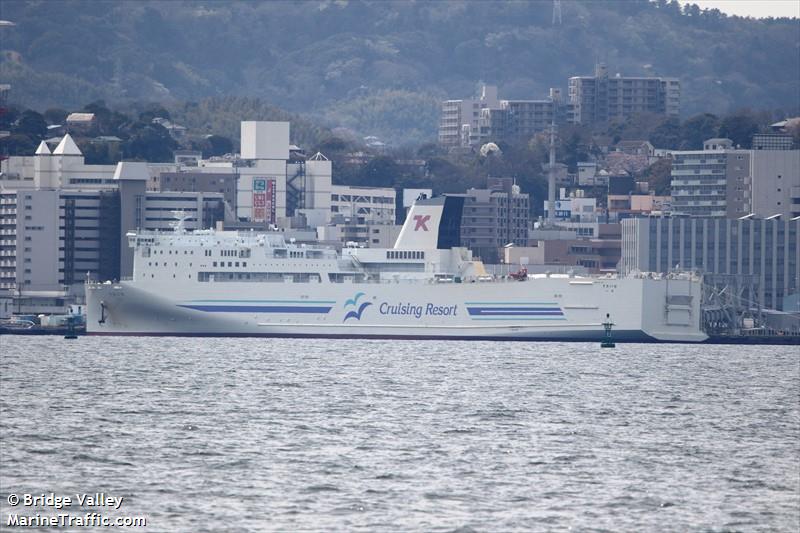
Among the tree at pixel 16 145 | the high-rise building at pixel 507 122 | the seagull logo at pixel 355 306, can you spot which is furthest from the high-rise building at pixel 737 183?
the high-rise building at pixel 507 122

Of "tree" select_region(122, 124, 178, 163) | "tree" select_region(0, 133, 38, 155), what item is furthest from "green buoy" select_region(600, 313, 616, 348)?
"tree" select_region(122, 124, 178, 163)

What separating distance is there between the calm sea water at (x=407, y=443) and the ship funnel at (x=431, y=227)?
16.9m

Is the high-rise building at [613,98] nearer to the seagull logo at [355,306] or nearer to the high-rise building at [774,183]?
the high-rise building at [774,183]

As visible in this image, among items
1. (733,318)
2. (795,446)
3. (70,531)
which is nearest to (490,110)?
(733,318)

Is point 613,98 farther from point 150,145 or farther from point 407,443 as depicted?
point 407,443

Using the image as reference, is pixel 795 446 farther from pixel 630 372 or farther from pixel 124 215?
pixel 124 215

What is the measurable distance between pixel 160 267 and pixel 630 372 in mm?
22600

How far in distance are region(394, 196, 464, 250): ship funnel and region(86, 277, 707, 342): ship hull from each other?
4.14 metres

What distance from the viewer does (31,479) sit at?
31984 mm

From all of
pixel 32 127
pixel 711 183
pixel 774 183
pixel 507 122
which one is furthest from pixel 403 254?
pixel 507 122

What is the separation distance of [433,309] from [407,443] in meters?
37.0

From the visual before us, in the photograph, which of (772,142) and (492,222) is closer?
(772,142)

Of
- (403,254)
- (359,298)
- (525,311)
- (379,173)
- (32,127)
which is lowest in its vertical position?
(525,311)

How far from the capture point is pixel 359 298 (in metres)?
74.4
